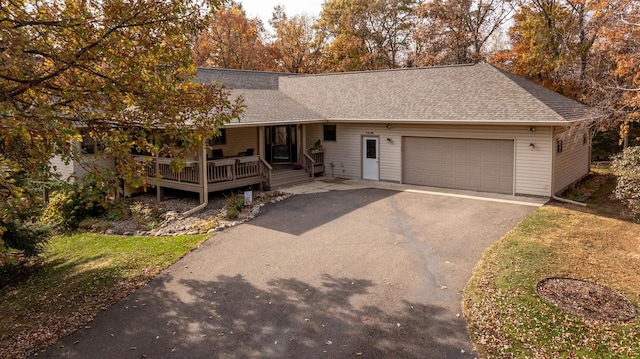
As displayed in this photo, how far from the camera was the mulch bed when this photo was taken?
6.83 meters

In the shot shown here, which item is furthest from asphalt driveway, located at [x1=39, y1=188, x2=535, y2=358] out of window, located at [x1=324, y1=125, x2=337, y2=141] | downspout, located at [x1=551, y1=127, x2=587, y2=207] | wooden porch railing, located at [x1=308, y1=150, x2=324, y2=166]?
window, located at [x1=324, y1=125, x2=337, y2=141]

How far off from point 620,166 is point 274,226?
28.5 ft

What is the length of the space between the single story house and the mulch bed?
6171mm

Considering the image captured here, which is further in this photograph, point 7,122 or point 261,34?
point 261,34

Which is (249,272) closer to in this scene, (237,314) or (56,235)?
(237,314)

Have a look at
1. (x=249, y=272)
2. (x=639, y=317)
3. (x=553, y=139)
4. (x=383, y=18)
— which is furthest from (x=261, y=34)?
(x=639, y=317)

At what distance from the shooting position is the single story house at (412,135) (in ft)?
48.9

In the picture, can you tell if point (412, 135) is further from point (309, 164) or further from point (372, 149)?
point (309, 164)

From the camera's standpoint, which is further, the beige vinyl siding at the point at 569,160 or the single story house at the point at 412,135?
the single story house at the point at 412,135

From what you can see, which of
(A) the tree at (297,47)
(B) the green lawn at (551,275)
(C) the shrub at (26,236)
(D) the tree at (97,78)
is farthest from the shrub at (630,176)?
(A) the tree at (297,47)

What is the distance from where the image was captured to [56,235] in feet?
48.8

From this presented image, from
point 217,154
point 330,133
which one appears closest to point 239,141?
point 217,154

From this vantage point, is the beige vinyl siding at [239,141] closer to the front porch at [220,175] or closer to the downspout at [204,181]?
the front porch at [220,175]

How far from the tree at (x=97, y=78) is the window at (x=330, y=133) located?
11.8 m
